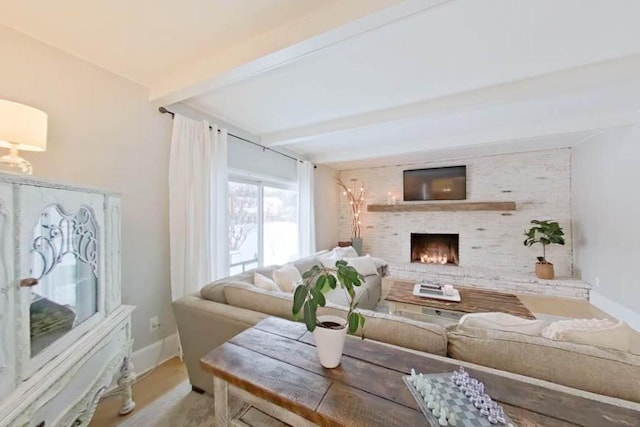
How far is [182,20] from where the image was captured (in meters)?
1.50

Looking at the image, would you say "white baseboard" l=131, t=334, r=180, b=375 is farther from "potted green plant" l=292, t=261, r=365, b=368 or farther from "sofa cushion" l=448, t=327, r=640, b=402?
"sofa cushion" l=448, t=327, r=640, b=402

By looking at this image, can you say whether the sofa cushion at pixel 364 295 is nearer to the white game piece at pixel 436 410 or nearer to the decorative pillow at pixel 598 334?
the decorative pillow at pixel 598 334

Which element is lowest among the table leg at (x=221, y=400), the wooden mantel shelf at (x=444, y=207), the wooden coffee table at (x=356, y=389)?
the table leg at (x=221, y=400)

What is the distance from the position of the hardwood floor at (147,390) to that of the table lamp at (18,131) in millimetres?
1573

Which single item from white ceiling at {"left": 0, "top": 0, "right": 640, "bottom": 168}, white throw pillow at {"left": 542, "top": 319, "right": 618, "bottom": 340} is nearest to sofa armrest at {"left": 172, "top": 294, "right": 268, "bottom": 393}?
white throw pillow at {"left": 542, "top": 319, "right": 618, "bottom": 340}

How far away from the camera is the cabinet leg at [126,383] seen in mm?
1567

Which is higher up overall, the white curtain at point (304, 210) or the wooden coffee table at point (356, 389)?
the white curtain at point (304, 210)

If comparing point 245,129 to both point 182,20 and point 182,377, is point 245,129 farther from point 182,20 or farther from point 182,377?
point 182,377

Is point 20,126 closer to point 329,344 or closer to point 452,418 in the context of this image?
point 329,344

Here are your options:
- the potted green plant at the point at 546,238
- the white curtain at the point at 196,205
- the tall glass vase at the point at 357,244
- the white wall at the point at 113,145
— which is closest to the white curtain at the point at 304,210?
the tall glass vase at the point at 357,244

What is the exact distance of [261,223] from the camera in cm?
378

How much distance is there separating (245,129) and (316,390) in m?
3.19

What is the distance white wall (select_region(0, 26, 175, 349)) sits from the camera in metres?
1.63

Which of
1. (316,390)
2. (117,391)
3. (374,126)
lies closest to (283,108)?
(374,126)
